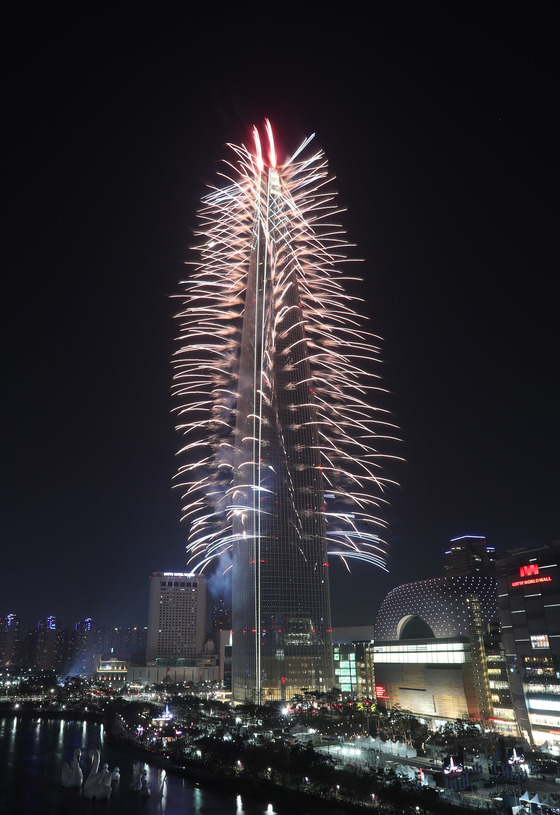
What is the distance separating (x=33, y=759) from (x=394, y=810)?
127 feet

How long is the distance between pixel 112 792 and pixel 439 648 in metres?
42.2

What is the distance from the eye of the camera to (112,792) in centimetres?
4544

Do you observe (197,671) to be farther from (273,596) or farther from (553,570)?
(553,570)

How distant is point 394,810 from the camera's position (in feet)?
112

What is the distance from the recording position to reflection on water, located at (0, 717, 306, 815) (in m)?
40.0

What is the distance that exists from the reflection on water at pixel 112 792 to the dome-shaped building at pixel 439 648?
110ft

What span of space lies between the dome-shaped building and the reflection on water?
33.6m

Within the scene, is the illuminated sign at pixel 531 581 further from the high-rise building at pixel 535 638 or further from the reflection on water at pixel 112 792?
the reflection on water at pixel 112 792

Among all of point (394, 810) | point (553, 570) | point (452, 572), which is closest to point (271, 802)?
point (394, 810)

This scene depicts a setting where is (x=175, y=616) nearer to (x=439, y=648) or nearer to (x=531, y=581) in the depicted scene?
(x=439, y=648)

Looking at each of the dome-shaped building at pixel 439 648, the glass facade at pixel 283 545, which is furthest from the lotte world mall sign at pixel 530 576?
the glass facade at pixel 283 545

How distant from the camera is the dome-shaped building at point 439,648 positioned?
68688 mm

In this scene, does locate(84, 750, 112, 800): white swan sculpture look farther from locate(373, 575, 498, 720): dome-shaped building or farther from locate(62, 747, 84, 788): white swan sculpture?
locate(373, 575, 498, 720): dome-shaped building

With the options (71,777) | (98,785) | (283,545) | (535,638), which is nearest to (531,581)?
(535,638)
